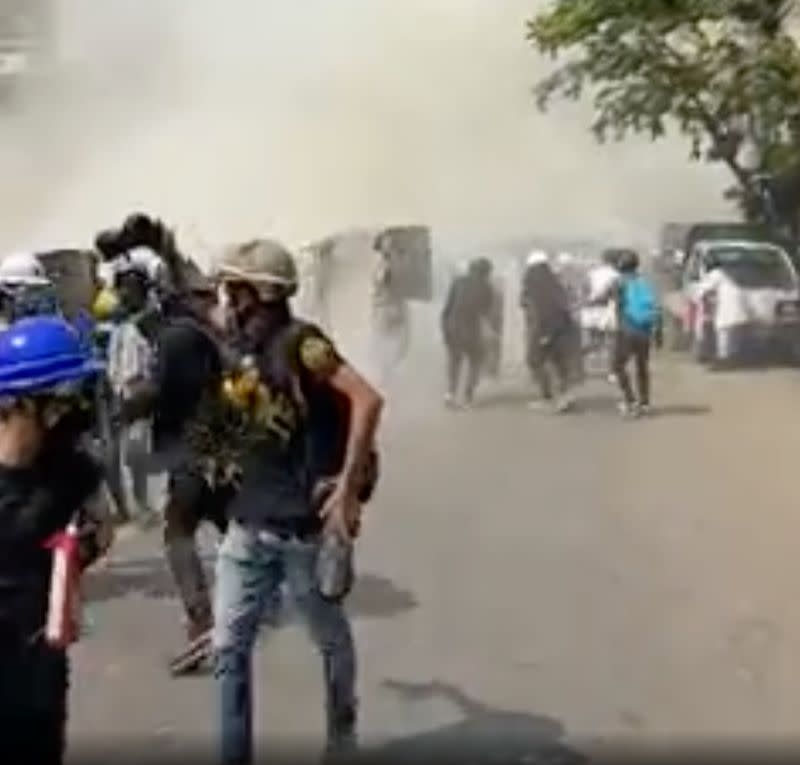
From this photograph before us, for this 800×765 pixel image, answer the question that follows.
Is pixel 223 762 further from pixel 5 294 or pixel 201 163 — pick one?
pixel 201 163

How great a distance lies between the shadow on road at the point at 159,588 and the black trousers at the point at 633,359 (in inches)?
311

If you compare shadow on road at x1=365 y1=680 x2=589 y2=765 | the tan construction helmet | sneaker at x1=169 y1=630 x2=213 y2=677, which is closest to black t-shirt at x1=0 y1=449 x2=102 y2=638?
the tan construction helmet

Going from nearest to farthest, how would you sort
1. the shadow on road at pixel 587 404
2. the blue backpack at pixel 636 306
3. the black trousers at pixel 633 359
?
the blue backpack at pixel 636 306, the black trousers at pixel 633 359, the shadow on road at pixel 587 404

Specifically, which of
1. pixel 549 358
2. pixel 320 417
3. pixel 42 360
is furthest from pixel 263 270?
pixel 549 358

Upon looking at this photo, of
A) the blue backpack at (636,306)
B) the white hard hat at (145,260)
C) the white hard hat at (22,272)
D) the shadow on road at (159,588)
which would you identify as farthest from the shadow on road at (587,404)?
the white hard hat at (22,272)

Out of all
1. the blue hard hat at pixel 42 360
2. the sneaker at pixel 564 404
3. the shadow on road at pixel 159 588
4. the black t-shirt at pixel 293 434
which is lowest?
the sneaker at pixel 564 404

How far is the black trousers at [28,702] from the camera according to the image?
13.1 ft

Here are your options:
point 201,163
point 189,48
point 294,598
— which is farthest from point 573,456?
point 189,48

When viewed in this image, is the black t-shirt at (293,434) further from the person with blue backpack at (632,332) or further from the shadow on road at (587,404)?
the shadow on road at (587,404)

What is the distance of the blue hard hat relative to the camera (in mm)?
3943

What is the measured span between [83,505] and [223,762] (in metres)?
1.56

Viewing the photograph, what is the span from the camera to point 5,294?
738cm

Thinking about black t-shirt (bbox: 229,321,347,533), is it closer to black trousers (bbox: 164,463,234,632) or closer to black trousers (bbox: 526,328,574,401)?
black trousers (bbox: 164,463,234,632)

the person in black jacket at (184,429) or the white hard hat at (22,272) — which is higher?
the white hard hat at (22,272)
